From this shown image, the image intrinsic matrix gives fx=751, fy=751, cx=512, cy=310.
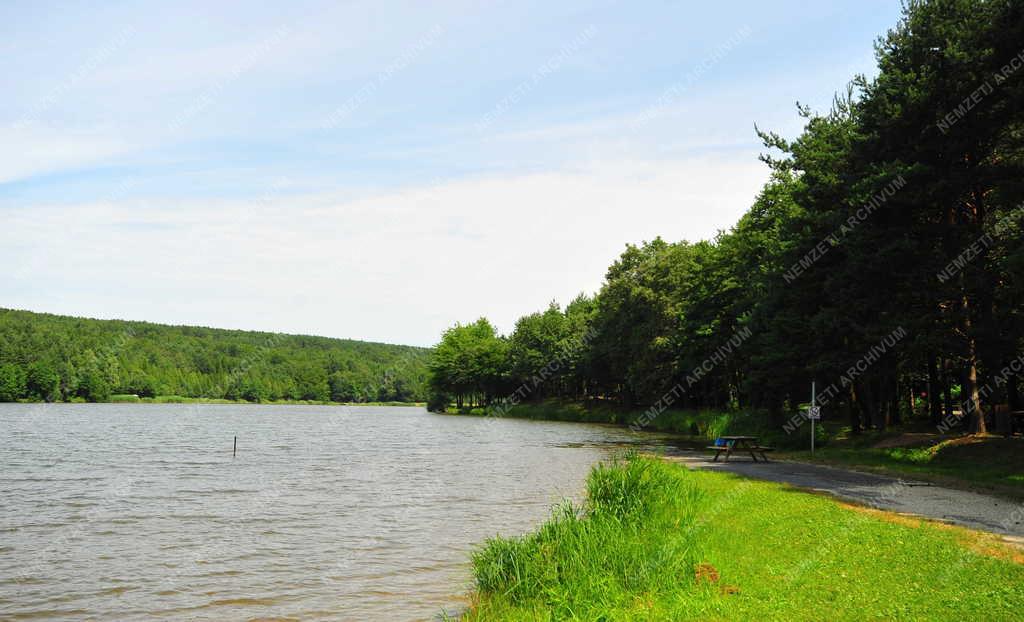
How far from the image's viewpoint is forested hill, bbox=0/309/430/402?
452 ft

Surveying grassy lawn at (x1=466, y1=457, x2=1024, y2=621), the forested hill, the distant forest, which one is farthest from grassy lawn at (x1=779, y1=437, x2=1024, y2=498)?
the forested hill

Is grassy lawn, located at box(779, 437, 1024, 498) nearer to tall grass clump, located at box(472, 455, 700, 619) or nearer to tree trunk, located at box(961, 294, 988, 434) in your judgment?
tree trunk, located at box(961, 294, 988, 434)

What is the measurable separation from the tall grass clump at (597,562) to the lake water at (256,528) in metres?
1.57

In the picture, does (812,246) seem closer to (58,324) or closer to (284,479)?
(284,479)

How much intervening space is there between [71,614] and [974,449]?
1070 inches

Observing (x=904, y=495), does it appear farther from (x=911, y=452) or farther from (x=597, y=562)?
(x=597, y=562)

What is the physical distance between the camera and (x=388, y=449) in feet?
159

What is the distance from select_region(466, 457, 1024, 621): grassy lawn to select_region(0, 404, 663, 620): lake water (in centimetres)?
219

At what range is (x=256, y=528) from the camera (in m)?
19.7

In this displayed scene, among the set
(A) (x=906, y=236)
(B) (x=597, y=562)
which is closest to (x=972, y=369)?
(A) (x=906, y=236)

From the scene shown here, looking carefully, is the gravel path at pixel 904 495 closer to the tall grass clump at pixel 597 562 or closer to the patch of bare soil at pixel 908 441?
the patch of bare soil at pixel 908 441

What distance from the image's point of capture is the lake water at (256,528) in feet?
42.8

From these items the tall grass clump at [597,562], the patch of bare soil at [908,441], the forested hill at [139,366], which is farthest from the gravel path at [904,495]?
the forested hill at [139,366]

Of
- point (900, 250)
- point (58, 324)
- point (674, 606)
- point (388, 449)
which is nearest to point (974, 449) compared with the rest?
point (900, 250)
